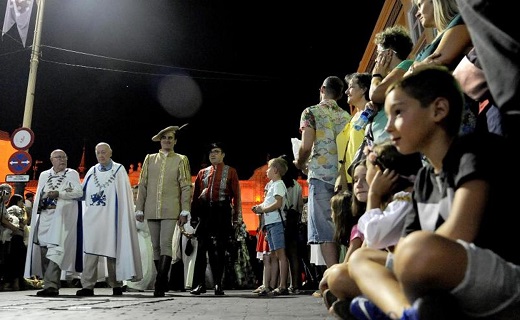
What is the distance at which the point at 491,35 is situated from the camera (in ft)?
4.75

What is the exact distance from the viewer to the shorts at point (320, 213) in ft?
15.1

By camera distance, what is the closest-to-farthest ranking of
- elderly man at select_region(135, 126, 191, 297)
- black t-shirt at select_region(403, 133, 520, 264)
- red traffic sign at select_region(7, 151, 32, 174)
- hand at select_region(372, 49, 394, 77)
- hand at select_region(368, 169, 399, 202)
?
black t-shirt at select_region(403, 133, 520, 264)
hand at select_region(368, 169, 399, 202)
hand at select_region(372, 49, 394, 77)
elderly man at select_region(135, 126, 191, 297)
red traffic sign at select_region(7, 151, 32, 174)

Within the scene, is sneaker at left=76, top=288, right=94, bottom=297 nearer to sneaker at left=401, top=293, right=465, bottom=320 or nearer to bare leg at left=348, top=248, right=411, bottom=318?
bare leg at left=348, top=248, right=411, bottom=318

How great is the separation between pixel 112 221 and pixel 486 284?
6.43 meters

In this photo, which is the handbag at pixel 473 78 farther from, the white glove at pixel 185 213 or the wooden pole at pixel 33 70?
the wooden pole at pixel 33 70

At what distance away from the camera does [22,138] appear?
11062 mm

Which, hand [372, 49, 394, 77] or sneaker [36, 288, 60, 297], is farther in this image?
sneaker [36, 288, 60, 297]

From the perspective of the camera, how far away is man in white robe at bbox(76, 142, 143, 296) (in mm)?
6973

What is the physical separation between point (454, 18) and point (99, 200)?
582 centimetres

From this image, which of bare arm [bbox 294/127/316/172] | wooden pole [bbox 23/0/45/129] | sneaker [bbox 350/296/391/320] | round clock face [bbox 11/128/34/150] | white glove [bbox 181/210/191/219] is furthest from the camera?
wooden pole [bbox 23/0/45/129]

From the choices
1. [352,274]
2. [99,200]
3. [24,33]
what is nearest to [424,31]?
[99,200]

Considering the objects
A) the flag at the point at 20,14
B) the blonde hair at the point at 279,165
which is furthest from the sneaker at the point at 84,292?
the flag at the point at 20,14

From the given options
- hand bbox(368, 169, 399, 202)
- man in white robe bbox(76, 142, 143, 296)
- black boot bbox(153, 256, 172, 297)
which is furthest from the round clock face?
hand bbox(368, 169, 399, 202)

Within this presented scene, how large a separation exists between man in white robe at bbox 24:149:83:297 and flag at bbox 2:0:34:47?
24.7 feet
